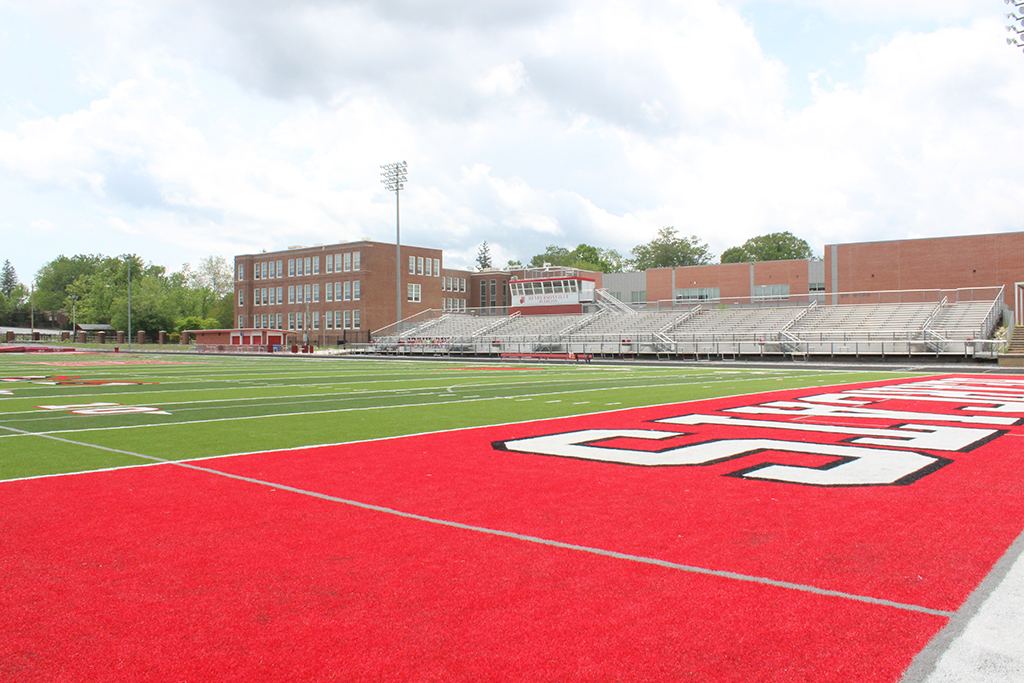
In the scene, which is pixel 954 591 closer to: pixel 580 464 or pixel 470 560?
pixel 470 560

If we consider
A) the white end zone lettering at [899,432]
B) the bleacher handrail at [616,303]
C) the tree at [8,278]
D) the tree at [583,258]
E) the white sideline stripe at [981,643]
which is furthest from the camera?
the tree at [8,278]

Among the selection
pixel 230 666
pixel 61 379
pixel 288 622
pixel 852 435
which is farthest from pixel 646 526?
pixel 61 379

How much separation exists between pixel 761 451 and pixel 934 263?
50511mm

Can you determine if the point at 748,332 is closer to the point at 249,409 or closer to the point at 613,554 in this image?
the point at 249,409

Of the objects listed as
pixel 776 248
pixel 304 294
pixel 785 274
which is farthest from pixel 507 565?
pixel 776 248

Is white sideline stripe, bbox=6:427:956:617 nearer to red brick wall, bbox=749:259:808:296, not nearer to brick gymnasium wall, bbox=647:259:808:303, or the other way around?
brick gymnasium wall, bbox=647:259:808:303

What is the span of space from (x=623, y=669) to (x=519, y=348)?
47233 millimetres

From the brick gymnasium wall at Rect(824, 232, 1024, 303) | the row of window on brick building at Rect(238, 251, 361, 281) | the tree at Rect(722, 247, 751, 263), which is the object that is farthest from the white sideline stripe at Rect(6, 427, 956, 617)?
the tree at Rect(722, 247, 751, 263)

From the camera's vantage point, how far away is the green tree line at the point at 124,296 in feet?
303

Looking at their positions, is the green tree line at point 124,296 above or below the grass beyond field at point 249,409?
above

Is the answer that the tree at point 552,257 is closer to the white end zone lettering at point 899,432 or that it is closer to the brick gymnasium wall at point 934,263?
the brick gymnasium wall at point 934,263

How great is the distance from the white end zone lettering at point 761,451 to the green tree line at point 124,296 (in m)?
89.2

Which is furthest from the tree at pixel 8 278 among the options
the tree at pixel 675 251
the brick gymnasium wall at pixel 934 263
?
the brick gymnasium wall at pixel 934 263

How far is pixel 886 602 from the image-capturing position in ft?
12.1
